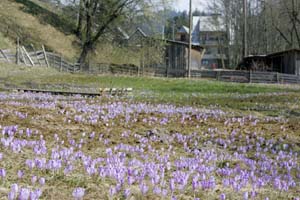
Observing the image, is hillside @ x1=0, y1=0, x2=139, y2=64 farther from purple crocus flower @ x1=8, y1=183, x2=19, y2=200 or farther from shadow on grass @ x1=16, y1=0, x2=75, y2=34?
purple crocus flower @ x1=8, y1=183, x2=19, y2=200

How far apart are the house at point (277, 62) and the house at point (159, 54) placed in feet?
25.0

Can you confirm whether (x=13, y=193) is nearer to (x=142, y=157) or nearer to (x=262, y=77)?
(x=142, y=157)

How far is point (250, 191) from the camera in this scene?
4508mm

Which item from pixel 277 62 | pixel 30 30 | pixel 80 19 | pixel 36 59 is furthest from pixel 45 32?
pixel 277 62

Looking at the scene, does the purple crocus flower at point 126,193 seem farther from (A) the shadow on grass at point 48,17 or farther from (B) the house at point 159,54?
(A) the shadow on grass at point 48,17

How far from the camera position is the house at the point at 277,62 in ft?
157

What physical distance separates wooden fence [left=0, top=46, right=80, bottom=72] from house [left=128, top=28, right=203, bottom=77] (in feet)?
30.5

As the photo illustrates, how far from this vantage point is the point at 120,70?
4722 centimetres

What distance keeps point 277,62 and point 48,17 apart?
86.7 ft

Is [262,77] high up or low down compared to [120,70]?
down

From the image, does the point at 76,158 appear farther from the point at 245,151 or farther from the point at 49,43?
the point at 49,43

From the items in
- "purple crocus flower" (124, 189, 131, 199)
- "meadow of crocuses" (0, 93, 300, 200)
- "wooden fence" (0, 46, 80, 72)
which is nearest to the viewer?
"purple crocus flower" (124, 189, 131, 199)

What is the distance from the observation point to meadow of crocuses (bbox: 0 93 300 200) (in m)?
4.09

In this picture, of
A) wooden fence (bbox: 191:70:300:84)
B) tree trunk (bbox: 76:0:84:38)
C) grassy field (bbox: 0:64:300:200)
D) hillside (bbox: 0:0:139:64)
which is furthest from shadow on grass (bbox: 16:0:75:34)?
grassy field (bbox: 0:64:300:200)
